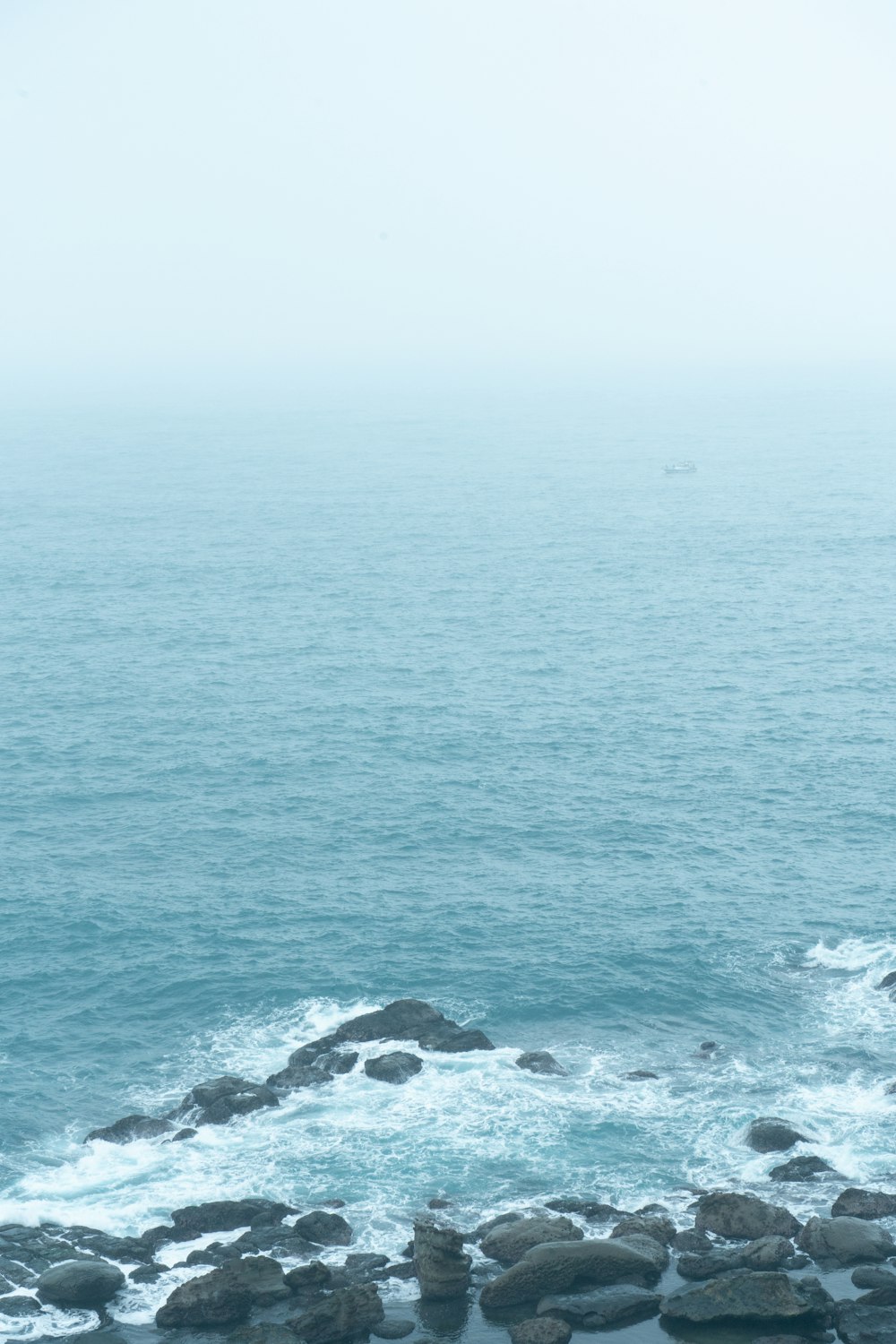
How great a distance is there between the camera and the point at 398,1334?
61125 mm

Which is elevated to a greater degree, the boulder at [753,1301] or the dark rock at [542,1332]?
the boulder at [753,1301]

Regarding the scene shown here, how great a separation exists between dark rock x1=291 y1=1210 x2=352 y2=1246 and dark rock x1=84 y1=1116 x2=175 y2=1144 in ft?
34.1

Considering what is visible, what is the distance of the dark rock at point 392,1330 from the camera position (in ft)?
200

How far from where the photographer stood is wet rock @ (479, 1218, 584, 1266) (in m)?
64.9

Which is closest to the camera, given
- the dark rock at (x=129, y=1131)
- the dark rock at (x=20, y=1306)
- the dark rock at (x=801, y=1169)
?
the dark rock at (x=20, y=1306)

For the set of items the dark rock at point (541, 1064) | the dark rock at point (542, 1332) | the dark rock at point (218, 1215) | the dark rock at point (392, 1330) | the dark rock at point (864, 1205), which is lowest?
the dark rock at point (392, 1330)

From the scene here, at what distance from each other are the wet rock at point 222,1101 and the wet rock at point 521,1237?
52.3 ft

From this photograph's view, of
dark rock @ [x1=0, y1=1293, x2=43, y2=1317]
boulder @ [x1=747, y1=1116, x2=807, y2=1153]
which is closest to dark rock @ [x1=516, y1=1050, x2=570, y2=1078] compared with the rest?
boulder @ [x1=747, y1=1116, x2=807, y2=1153]

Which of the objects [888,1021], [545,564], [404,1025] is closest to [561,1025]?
[404,1025]

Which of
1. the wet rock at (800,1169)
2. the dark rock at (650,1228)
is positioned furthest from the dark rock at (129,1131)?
the wet rock at (800,1169)

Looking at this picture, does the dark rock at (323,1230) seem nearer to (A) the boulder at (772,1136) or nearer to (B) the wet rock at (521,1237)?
(B) the wet rock at (521,1237)

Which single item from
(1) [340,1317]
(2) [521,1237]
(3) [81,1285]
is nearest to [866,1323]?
(2) [521,1237]

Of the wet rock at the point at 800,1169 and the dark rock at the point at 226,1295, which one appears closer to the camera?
the dark rock at the point at 226,1295

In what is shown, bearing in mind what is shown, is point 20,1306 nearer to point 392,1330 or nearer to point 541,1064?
point 392,1330
